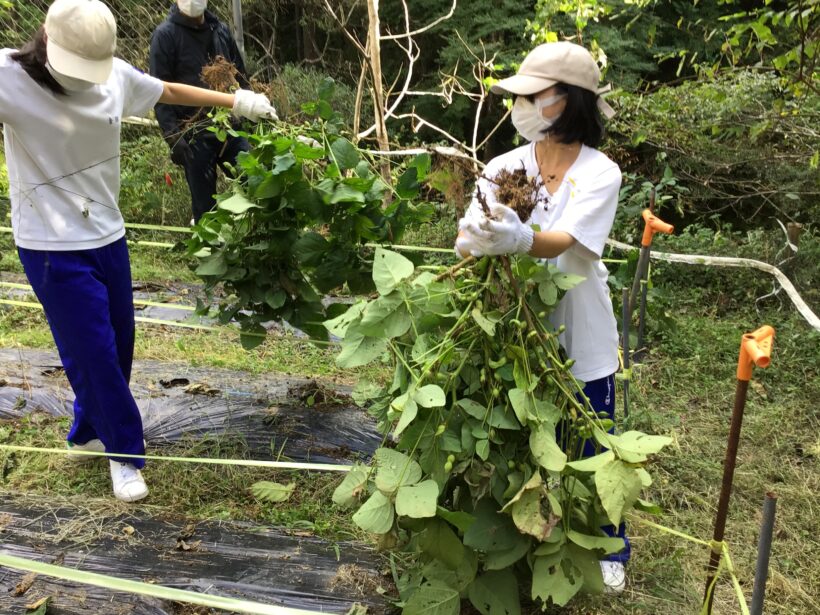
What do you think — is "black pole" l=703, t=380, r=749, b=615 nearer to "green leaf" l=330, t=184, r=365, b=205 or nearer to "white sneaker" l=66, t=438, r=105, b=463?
"green leaf" l=330, t=184, r=365, b=205

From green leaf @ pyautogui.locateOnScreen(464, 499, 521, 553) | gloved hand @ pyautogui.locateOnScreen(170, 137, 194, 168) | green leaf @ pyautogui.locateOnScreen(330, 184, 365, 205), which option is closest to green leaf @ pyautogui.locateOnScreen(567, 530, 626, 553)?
green leaf @ pyautogui.locateOnScreen(464, 499, 521, 553)

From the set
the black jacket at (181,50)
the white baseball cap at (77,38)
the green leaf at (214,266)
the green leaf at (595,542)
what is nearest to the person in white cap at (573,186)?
the green leaf at (595,542)

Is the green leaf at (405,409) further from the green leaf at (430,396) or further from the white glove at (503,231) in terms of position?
the white glove at (503,231)

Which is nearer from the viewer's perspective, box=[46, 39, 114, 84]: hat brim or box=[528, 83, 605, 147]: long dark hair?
box=[528, 83, 605, 147]: long dark hair

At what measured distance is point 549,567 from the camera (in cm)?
149

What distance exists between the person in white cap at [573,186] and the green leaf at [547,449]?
0.35 metres

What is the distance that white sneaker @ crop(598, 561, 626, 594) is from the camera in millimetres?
1882

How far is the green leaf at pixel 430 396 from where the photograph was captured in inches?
53.4

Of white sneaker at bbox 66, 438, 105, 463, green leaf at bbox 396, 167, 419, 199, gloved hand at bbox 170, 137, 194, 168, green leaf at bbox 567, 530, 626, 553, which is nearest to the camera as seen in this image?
green leaf at bbox 567, 530, 626, 553

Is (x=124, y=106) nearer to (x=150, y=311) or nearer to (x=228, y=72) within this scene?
(x=228, y=72)

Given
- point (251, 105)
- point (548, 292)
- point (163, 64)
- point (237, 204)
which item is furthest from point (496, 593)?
point (163, 64)

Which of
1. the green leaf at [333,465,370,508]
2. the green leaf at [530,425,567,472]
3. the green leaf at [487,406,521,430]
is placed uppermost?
the green leaf at [487,406,521,430]

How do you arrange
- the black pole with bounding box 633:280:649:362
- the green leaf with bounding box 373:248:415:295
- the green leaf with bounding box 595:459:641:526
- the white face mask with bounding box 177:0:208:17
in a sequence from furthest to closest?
the white face mask with bounding box 177:0:208:17 < the black pole with bounding box 633:280:649:362 < the green leaf with bounding box 373:248:415:295 < the green leaf with bounding box 595:459:641:526

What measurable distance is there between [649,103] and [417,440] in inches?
173
